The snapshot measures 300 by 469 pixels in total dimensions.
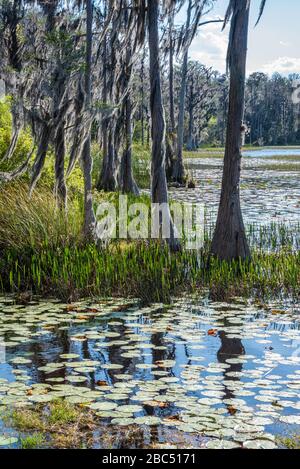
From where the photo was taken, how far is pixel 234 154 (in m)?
11.2

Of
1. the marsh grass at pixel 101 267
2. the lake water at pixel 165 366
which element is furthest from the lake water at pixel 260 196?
the lake water at pixel 165 366

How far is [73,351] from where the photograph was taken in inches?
285

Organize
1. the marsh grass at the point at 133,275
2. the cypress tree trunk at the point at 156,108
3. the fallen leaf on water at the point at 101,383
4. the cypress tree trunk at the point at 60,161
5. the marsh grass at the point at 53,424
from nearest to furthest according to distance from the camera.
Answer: the marsh grass at the point at 53,424
the fallen leaf on water at the point at 101,383
the marsh grass at the point at 133,275
the cypress tree trunk at the point at 156,108
the cypress tree trunk at the point at 60,161

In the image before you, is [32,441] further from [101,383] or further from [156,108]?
[156,108]

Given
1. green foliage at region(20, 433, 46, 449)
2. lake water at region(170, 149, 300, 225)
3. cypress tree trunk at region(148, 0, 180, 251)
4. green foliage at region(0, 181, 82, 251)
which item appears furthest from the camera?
lake water at region(170, 149, 300, 225)

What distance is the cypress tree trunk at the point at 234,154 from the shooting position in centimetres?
1096

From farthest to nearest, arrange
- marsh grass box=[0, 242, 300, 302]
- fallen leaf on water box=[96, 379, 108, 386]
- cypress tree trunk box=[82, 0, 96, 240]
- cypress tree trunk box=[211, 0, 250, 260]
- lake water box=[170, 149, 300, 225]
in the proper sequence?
lake water box=[170, 149, 300, 225] → cypress tree trunk box=[82, 0, 96, 240] → cypress tree trunk box=[211, 0, 250, 260] → marsh grass box=[0, 242, 300, 302] → fallen leaf on water box=[96, 379, 108, 386]

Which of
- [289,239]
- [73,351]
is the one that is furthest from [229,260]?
[73,351]

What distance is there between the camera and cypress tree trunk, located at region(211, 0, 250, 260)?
36.0ft

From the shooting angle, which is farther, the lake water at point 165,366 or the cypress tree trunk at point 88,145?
the cypress tree trunk at point 88,145

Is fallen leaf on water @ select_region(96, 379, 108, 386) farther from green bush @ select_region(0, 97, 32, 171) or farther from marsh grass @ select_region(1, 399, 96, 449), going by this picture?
green bush @ select_region(0, 97, 32, 171)

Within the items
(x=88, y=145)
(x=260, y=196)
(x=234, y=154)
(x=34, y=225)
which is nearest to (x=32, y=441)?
(x=34, y=225)

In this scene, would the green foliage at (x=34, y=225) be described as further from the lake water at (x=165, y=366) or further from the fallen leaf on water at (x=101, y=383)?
the fallen leaf on water at (x=101, y=383)

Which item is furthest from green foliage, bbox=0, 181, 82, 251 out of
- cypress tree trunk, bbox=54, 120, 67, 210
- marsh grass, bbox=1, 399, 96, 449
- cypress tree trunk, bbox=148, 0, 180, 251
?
marsh grass, bbox=1, 399, 96, 449
